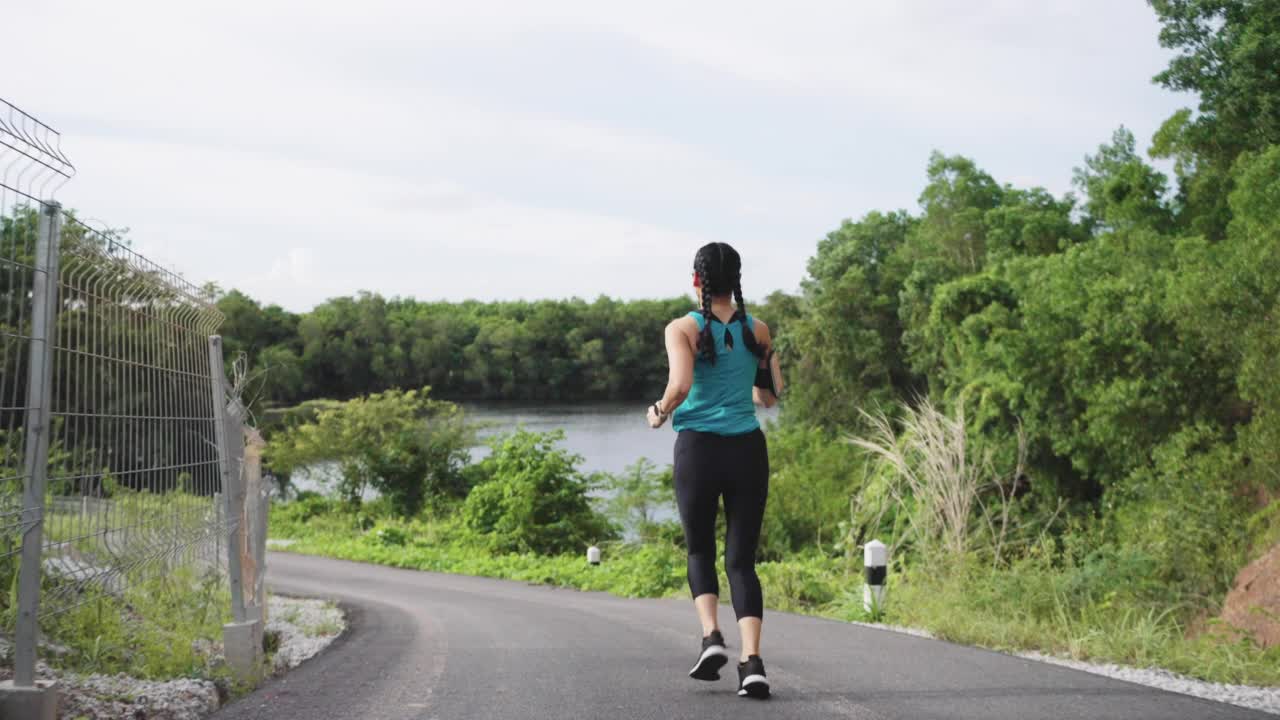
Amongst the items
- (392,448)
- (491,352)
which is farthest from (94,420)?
(491,352)

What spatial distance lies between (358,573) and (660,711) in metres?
17.6

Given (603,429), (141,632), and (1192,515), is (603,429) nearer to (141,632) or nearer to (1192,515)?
(1192,515)

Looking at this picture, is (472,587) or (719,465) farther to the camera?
(472,587)

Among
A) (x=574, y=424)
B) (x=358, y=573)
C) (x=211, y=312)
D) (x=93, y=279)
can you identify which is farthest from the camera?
(x=574, y=424)

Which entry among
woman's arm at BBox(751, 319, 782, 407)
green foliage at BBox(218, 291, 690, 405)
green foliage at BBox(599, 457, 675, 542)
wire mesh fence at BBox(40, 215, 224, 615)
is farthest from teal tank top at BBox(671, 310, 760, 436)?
green foliage at BBox(218, 291, 690, 405)

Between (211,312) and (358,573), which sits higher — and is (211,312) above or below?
above

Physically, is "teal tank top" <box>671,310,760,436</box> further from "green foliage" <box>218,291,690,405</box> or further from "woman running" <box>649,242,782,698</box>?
"green foliage" <box>218,291,690,405</box>

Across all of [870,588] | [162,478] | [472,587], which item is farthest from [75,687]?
[472,587]

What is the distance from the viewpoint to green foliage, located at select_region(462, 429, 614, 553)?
24.4m

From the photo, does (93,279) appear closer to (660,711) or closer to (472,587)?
(660,711)

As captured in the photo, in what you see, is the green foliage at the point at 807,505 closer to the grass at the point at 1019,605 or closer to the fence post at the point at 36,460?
the grass at the point at 1019,605

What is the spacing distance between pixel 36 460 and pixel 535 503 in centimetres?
2095

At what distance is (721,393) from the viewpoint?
4910 mm

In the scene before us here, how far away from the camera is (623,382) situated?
65688 millimetres
